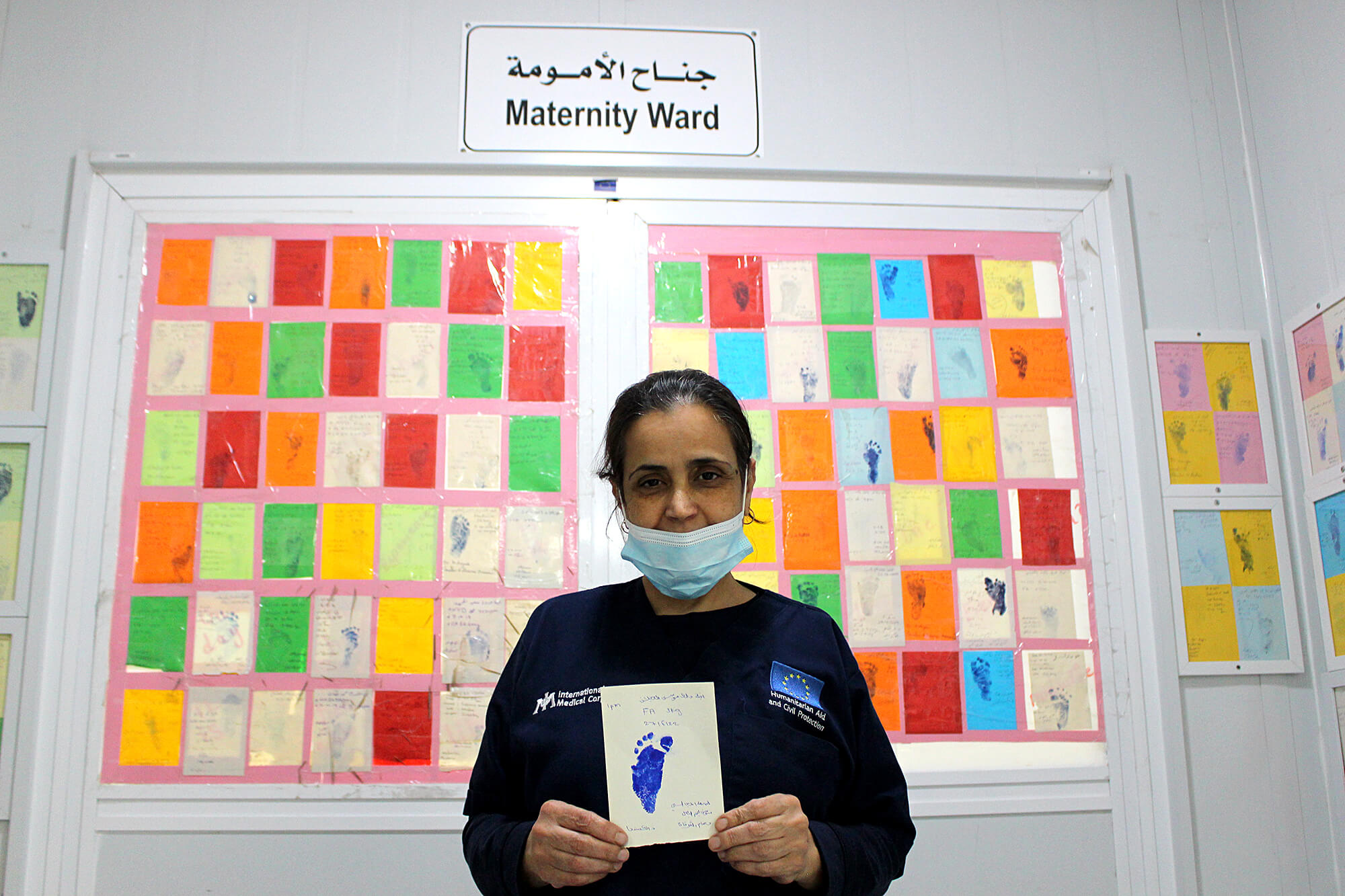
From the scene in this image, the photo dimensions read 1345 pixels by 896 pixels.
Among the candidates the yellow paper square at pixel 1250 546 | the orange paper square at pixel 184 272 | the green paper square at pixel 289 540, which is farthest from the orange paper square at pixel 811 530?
the orange paper square at pixel 184 272

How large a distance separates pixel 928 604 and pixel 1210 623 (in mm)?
666

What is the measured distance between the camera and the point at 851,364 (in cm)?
213

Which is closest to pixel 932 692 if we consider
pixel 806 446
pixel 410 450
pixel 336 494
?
pixel 806 446

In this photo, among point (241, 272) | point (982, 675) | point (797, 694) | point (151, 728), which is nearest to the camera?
point (797, 694)

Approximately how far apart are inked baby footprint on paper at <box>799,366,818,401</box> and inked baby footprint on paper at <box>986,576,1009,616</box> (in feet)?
1.91

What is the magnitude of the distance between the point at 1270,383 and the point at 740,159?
4.65 feet

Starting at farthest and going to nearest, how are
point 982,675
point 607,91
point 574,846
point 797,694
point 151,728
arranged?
point 607,91 → point 982,675 → point 151,728 → point 797,694 → point 574,846

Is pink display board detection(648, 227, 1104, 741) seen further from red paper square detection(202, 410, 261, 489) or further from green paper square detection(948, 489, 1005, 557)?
red paper square detection(202, 410, 261, 489)

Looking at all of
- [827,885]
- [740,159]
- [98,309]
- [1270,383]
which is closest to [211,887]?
[98,309]

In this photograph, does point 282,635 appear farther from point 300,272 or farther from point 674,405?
point 674,405

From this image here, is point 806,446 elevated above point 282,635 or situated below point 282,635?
above

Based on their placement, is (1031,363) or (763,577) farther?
(1031,363)

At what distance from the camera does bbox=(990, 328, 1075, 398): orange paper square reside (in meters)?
2.15

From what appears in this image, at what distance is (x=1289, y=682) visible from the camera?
6.77 ft
